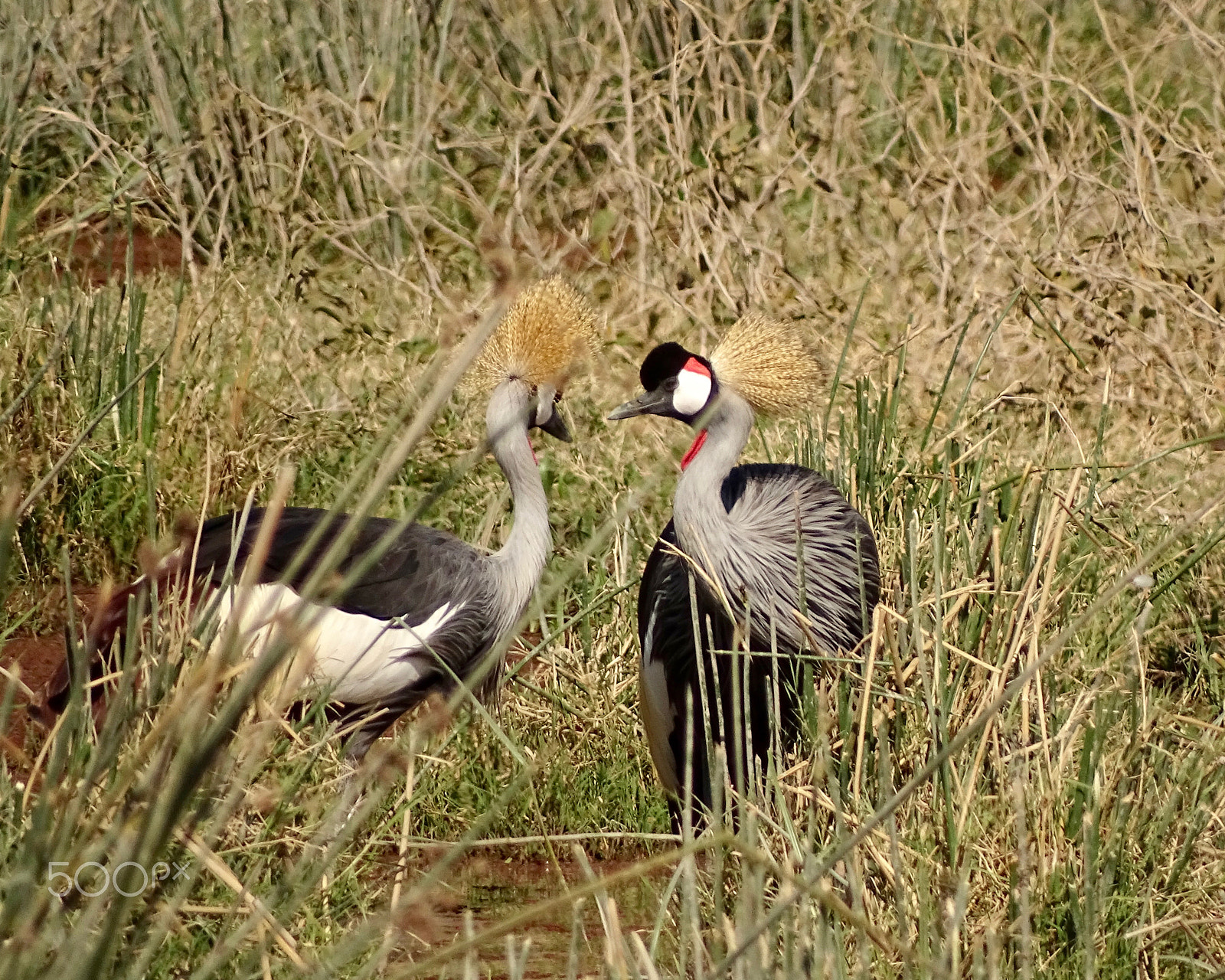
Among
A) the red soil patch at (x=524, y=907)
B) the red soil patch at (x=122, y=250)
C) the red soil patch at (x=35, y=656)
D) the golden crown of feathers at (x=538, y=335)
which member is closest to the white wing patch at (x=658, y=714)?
the red soil patch at (x=524, y=907)

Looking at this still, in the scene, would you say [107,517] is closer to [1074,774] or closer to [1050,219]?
[1074,774]

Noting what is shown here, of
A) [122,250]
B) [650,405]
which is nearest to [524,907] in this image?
[650,405]

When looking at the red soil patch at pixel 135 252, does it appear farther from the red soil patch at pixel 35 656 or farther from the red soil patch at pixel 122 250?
the red soil patch at pixel 35 656

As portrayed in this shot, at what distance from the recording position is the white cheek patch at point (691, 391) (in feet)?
12.7

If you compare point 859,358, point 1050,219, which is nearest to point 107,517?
point 859,358

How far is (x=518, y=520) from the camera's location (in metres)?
3.93

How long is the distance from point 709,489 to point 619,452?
1.05 metres

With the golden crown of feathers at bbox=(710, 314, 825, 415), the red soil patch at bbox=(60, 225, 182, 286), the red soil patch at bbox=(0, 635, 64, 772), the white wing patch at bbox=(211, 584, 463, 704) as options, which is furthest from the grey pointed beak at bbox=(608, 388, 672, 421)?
the red soil patch at bbox=(60, 225, 182, 286)

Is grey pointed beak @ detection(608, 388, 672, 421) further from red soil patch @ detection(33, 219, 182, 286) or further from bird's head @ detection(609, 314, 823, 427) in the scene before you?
red soil patch @ detection(33, 219, 182, 286)

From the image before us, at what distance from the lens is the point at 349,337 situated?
5102 mm

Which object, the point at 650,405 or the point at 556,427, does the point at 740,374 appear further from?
the point at 556,427

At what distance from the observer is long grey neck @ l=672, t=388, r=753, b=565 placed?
3578mm

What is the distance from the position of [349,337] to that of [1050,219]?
238 cm

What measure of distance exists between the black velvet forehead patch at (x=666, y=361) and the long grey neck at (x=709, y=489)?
28 centimetres
